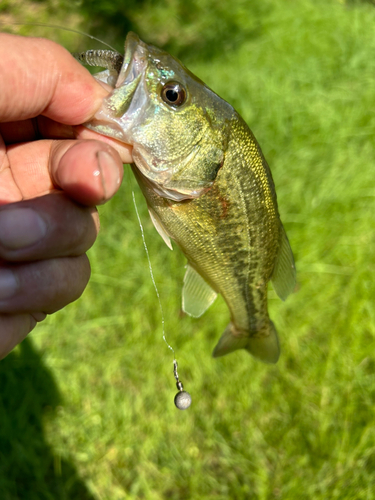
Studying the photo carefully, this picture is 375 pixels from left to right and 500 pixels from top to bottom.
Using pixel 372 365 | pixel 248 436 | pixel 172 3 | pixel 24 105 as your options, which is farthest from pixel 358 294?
pixel 172 3

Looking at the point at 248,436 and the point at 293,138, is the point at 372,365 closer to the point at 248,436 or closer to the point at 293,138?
the point at 248,436

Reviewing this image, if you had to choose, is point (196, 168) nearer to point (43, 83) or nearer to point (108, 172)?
Answer: point (108, 172)

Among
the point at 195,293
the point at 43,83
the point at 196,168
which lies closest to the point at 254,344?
the point at 195,293

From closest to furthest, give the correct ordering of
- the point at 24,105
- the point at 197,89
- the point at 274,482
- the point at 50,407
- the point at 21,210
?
the point at 21,210 < the point at 24,105 < the point at 197,89 < the point at 274,482 < the point at 50,407

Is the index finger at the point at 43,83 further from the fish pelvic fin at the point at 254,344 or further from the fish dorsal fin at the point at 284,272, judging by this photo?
the fish pelvic fin at the point at 254,344

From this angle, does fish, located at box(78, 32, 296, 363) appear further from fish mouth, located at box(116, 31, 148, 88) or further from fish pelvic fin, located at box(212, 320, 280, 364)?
fish pelvic fin, located at box(212, 320, 280, 364)

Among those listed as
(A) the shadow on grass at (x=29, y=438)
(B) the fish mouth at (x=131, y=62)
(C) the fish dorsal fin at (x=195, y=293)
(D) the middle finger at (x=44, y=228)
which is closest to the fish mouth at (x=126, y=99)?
(B) the fish mouth at (x=131, y=62)
